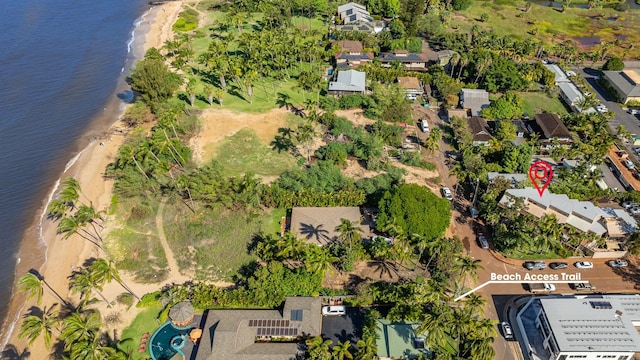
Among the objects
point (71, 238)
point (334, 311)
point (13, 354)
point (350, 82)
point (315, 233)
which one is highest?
point (350, 82)

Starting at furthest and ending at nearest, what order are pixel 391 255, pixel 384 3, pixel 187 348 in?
pixel 384 3
pixel 391 255
pixel 187 348

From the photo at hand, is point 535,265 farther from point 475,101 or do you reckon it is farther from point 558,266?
point 475,101

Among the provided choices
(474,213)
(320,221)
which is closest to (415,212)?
(474,213)

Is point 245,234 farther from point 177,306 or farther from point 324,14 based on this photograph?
point 324,14

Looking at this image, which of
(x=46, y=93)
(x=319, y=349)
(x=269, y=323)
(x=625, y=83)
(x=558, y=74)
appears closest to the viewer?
(x=319, y=349)

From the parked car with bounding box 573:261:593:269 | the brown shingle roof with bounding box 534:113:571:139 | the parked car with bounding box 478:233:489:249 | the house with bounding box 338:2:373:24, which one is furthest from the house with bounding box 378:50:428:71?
the parked car with bounding box 573:261:593:269

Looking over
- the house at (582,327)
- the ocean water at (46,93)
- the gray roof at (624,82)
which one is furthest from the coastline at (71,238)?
the gray roof at (624,82)

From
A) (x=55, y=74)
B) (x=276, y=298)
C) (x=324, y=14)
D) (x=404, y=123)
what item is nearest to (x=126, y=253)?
(x=276, y=298)

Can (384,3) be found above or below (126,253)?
above
